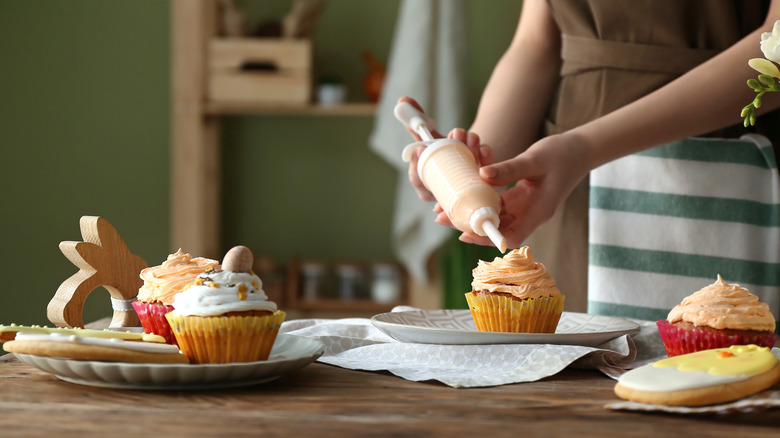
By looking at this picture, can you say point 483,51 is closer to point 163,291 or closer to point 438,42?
point 438,42

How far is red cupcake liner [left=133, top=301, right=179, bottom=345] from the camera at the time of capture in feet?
2.66

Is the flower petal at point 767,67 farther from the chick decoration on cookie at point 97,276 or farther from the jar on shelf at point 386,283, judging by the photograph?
the jar on shelf at point 386,283

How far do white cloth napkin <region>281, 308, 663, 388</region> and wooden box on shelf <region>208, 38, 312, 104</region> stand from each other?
193 centimetres

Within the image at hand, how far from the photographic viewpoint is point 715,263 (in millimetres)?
1260

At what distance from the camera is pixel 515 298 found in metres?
0.92

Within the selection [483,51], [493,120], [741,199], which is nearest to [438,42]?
[483,51]

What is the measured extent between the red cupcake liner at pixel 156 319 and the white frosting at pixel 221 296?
3.8 inches

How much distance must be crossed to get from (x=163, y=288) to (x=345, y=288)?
6.67ft

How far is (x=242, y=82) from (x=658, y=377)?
226 centimetres

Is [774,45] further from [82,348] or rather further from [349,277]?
[349,277]

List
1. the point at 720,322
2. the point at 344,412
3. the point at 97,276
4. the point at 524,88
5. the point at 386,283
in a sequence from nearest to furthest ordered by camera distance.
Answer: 1. the point at 344,412
2. the point at 720,322
3. the point at 97,276
4. the point at 524,88
5. the point at 386,283

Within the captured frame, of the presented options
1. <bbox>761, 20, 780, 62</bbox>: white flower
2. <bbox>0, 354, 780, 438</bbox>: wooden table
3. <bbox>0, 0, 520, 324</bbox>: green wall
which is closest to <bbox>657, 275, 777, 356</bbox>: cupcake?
<bbox>0, 354, 780, 438</bbox>: wooden table

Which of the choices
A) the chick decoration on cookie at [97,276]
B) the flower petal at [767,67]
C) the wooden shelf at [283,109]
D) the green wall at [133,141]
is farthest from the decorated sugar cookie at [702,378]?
the green wall at [133,141]

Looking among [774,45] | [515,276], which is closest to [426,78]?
[515,276]
